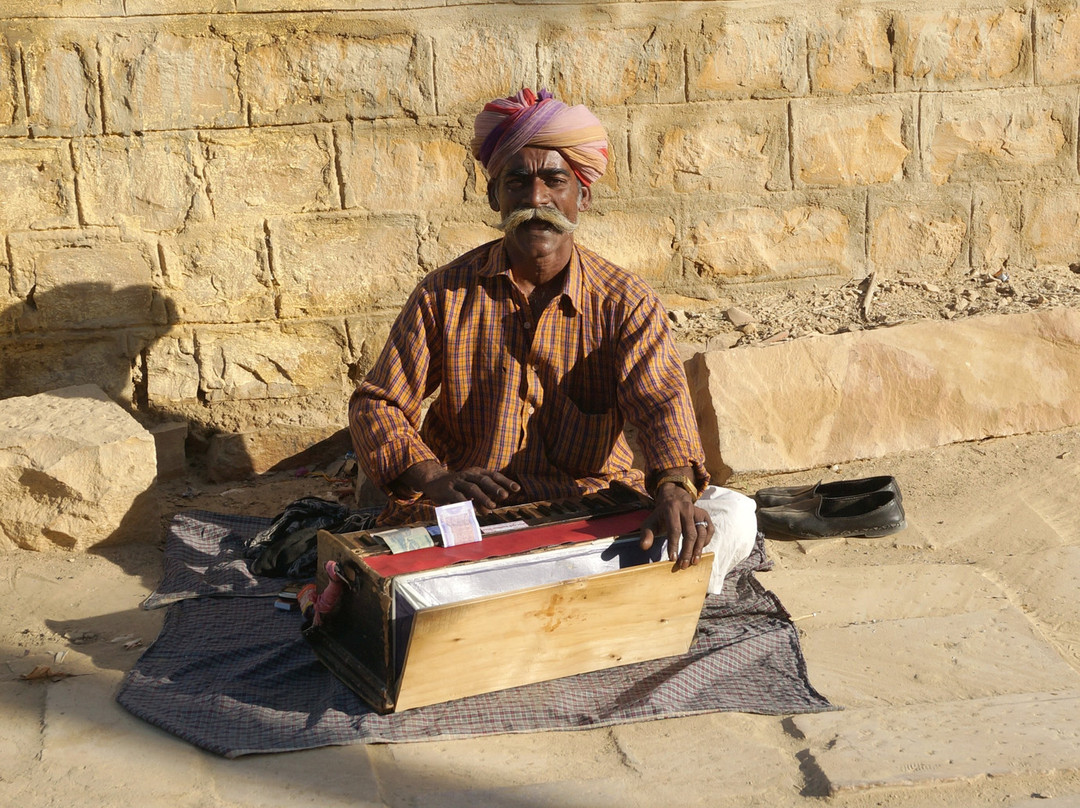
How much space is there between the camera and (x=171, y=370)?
4.78m

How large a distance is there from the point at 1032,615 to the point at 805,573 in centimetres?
71

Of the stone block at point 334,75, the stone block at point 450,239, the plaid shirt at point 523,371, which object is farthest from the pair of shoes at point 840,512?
the stone block at point 334,75

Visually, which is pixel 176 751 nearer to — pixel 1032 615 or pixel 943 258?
pixel 1032 615

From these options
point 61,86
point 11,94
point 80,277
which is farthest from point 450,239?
point 11,94

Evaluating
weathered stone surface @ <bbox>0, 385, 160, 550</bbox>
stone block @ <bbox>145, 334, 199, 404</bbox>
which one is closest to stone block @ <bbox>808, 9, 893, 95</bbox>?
stone block @ <bbox>145, 334, 199, 404</bbox>

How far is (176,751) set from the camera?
8.99 feet

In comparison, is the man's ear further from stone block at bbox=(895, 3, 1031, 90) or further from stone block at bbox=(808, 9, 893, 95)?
stone block at bbox=(895, 3, 1031, 90)

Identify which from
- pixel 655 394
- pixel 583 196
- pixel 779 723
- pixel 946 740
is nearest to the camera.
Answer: pixel 946 740

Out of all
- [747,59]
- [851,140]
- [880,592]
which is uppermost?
[747,59]

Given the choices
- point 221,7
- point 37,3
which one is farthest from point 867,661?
point 37,3

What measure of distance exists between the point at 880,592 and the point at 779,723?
36.2 inches

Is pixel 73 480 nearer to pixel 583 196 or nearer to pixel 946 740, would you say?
pixel 583 196

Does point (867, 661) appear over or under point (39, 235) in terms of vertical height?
under

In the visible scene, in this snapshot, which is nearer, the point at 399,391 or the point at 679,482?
the point at 679,482
